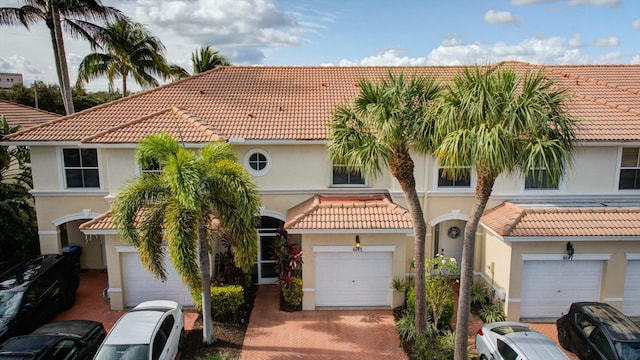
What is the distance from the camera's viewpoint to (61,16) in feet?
72.1

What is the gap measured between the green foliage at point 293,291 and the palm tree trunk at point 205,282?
3.09 m

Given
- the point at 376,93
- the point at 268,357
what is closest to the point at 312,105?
the point at 376,93

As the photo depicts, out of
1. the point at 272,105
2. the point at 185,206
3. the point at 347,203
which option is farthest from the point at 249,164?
the point at 185,206

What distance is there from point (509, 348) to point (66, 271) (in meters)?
15.0

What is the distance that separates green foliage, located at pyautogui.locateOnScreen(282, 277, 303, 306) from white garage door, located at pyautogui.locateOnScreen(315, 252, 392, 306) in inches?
25.5

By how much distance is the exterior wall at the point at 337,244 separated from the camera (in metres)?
15.2

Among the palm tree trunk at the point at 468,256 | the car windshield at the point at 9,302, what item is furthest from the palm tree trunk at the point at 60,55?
the palm tree trunk at the point at 468,256

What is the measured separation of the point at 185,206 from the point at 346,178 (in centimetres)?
768

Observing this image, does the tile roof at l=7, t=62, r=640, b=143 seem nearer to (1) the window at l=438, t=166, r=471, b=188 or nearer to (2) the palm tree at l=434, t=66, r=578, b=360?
(1) the window at l=438, t=166, r=471, b=188

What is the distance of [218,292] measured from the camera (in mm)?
14977

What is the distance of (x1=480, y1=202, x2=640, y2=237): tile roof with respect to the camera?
14.3m

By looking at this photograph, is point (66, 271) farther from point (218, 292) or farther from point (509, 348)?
point (509, 348)

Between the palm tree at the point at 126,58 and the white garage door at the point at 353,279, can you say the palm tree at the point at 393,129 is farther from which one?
the palm tree at the point at 126,58

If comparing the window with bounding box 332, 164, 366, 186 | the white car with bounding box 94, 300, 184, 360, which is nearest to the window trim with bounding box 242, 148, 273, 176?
the window with bounding box 332, 164, 366, 186
